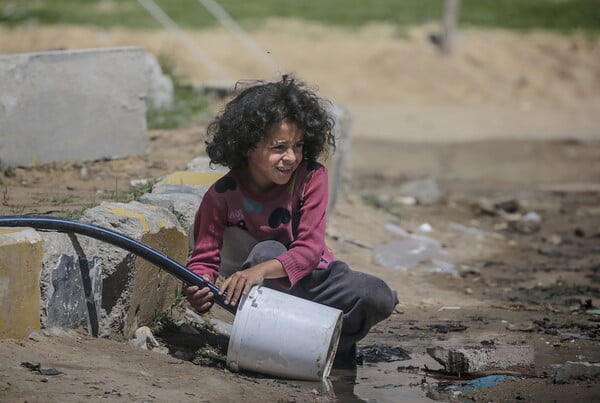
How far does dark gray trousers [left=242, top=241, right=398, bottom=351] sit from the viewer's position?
159 inches

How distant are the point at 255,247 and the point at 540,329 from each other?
1584 millimetres

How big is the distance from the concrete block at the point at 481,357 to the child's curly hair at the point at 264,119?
911 millimetres

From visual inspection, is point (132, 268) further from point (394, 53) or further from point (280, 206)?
point (394, 53)

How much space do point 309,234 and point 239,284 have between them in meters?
0.36

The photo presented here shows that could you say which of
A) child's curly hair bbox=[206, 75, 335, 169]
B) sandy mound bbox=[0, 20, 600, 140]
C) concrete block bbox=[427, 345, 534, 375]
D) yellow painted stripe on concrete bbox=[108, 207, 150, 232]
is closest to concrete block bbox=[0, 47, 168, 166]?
yellow painted stripe on concrete bbox=[108, 207, 150, 232]

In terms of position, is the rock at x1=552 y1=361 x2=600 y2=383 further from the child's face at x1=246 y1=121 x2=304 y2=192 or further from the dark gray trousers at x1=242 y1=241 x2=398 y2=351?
the child's face at x1=246 y1=121 x2=304 y2=192

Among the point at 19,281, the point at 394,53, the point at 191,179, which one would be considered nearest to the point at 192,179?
the point at 191,179

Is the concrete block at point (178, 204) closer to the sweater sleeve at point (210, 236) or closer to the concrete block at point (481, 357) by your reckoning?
the sweater sleeve at point (210, 236)

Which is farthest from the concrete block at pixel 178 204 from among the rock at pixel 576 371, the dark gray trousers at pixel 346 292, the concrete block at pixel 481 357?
the rock at pixel 576 371

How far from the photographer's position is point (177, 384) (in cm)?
364

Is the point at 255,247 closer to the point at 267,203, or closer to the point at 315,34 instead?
the point at 267,203

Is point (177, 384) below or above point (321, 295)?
below

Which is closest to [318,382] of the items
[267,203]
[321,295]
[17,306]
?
[321,295]

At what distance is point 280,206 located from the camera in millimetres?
4125
